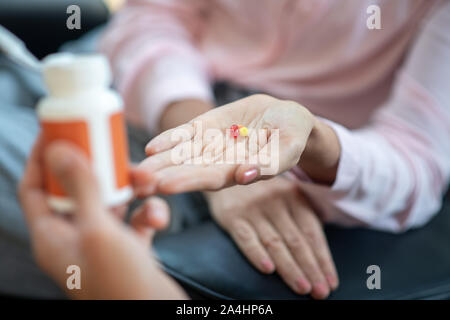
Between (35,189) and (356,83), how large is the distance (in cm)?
32

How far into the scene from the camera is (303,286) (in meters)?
0.38

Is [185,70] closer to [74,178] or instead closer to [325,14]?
[325,14]

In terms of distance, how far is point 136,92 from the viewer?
52cm

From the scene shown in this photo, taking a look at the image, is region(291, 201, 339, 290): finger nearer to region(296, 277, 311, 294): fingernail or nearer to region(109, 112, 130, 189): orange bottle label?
region(296, 277, 311, 294): fingernail

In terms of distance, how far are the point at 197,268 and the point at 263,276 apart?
0.06 meters

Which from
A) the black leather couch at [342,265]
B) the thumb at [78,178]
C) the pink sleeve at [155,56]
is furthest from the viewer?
the pink sleeve at [155,56]

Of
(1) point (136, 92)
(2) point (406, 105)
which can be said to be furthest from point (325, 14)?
(1) point (136, 92)

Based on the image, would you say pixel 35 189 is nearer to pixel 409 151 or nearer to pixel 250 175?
pixel 250 175

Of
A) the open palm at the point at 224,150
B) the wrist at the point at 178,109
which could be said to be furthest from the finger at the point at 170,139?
the wrist at the point at 178,109

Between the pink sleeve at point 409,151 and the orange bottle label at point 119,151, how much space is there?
190mm

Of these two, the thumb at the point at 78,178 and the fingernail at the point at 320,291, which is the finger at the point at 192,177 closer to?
the thumb at the point at 78,178

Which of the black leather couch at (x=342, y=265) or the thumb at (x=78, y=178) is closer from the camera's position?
the thumb at (x=78, y=178)

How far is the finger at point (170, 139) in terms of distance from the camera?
0.27 m

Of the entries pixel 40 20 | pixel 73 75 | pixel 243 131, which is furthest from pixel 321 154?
pixel 40 20
